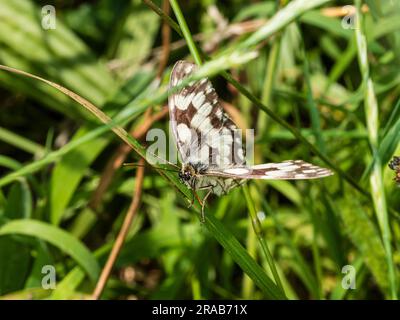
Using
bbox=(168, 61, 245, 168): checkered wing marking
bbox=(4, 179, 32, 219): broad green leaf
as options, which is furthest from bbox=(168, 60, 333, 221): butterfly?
bbox=(4, 179, 32, 219): broad green leaf

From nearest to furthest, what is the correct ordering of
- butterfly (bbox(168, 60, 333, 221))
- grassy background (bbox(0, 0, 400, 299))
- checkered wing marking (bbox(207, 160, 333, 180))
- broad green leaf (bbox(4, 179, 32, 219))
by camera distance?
checkered wing marking (bbox(207, 160, 333, 180)) → butterfly (bbox(168, 60, 333, 221)) → grassy background (bbox(0, 0, 400, 299)) → broad green leaf (bbox(4, 179, 32, 219))

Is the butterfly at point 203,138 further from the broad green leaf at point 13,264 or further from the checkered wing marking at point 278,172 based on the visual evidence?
the broad green leaf at point 13,264

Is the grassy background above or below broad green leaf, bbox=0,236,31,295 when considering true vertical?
above

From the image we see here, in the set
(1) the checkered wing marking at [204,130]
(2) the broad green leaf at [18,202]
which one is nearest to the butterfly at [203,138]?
(1) the checkered wing marking at [204,130]

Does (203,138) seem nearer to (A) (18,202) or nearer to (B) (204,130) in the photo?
(B) (204,130)

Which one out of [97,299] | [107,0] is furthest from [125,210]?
[107,0]

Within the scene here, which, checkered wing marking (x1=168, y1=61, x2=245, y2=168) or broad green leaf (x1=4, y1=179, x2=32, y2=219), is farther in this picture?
broad green leaf (x1=4, y1=179, x2=32, y2=219)

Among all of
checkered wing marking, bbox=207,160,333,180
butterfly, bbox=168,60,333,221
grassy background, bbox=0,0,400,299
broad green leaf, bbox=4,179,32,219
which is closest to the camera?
checkered wing marking, bbox=207,160,333,180

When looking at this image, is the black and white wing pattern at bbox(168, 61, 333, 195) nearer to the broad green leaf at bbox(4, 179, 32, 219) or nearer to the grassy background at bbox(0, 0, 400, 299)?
the grassy background at bbox(0, 0, 400, 299)
